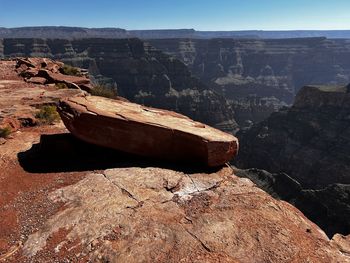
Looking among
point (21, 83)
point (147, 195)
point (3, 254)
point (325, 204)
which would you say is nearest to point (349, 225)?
point (325, 204)

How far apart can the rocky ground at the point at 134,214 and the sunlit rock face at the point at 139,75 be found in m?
154

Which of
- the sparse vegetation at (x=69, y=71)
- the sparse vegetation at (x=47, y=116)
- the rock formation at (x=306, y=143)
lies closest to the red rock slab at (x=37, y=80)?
the sparse vegetation at (x=69, y=71)

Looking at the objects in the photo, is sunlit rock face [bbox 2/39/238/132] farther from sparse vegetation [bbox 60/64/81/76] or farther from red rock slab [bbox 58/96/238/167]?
red rock slab [bbox 58/96/238/167]

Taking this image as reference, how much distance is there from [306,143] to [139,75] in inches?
4264

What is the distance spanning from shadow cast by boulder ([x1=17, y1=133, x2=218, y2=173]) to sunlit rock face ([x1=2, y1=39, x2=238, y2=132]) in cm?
15304

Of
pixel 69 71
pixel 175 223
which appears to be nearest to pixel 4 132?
pixel 175 223

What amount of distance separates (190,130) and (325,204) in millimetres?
39688

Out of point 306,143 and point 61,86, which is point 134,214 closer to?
point 61,86

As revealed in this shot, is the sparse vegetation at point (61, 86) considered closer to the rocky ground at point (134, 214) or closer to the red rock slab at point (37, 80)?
the red rock slab at point (37, 80)

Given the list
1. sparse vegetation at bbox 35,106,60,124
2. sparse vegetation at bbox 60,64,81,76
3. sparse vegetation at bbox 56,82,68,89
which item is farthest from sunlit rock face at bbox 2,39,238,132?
sparse vegetation at bbox 35,106,60,124

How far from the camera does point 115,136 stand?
12.3 meters

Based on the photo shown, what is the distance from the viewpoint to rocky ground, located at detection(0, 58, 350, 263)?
8359mm

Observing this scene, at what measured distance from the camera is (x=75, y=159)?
1274 centimetres

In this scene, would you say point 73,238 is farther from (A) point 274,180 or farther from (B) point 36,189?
(A) point 274,180
